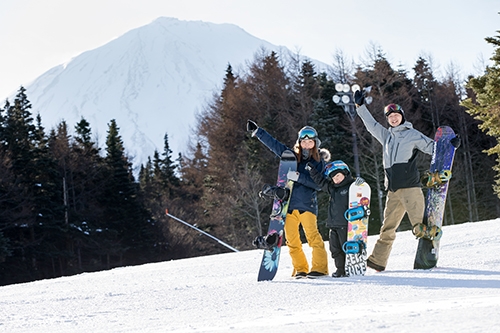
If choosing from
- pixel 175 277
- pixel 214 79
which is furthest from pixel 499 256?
pixel 214 79

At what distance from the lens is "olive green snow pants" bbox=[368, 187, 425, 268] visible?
5.11m

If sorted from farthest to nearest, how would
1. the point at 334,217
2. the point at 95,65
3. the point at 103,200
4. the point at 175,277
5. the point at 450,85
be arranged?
the point at 95,65 < the point at 103,200 < the point at 450,85 < the point at 175,277 < the point at 334,217

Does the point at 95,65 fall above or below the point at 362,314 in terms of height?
above

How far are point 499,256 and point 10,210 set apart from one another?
26.6 metres

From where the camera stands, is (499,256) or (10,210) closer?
(499,256)

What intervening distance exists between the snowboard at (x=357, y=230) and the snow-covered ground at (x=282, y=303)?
0.92 feet

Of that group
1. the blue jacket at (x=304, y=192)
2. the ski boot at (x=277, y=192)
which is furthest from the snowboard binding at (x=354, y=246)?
the ski boot at (x=277, y=192)

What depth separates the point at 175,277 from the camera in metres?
6.21

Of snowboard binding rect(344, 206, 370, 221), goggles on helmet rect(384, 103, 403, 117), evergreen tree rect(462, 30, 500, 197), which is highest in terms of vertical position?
evergreen tree rect(462, 30, 500, 197)

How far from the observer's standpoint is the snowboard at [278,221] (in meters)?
5.16

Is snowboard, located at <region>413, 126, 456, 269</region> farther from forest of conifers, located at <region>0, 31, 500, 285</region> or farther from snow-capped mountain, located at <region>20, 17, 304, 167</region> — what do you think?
snow-capped mountain, located at <region>20, 17, 304, 167</region>

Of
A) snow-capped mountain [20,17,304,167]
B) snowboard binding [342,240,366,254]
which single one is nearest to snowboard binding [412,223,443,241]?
snowboard binding [342,240,366,254]

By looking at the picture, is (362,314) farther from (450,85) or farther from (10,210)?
(450,85)

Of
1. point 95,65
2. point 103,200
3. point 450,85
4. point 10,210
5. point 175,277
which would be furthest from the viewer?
point 95,65
